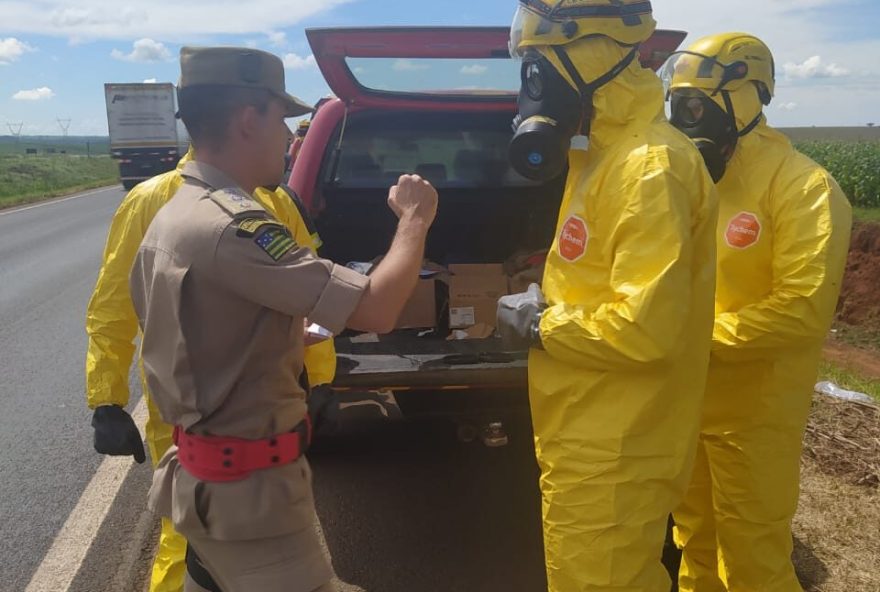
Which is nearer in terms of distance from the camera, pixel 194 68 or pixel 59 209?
pixel 194 68

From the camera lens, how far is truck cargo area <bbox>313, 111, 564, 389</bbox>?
15.0 feet

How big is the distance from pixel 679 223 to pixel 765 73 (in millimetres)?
1269

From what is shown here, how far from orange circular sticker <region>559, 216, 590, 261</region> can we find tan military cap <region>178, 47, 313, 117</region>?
815mm

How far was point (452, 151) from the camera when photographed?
4852 mm

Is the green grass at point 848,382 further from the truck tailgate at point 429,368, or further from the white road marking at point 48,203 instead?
the white road marking at point 48,203

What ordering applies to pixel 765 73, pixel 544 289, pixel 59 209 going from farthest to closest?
pixel 59 209
pixel 765 73
pixel 544 289

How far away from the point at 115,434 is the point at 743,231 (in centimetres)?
218

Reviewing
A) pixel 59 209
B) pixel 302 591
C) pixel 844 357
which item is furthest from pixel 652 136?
pixel 59 209

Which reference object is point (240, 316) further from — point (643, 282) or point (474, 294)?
point (474, 294)

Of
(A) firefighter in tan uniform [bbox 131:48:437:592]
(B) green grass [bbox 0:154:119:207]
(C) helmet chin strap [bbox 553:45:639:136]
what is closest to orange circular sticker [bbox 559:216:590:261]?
(C) helmet chin strap [bbox 553:45:639:136]

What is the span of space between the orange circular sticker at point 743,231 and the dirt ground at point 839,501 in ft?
4.62

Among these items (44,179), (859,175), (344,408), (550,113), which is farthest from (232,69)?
(44,179)

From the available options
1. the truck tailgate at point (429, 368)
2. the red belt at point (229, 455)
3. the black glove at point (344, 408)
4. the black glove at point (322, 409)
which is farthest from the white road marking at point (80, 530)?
the red belt at point (229, 455)

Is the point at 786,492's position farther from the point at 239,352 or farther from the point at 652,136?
the point at 239,352
